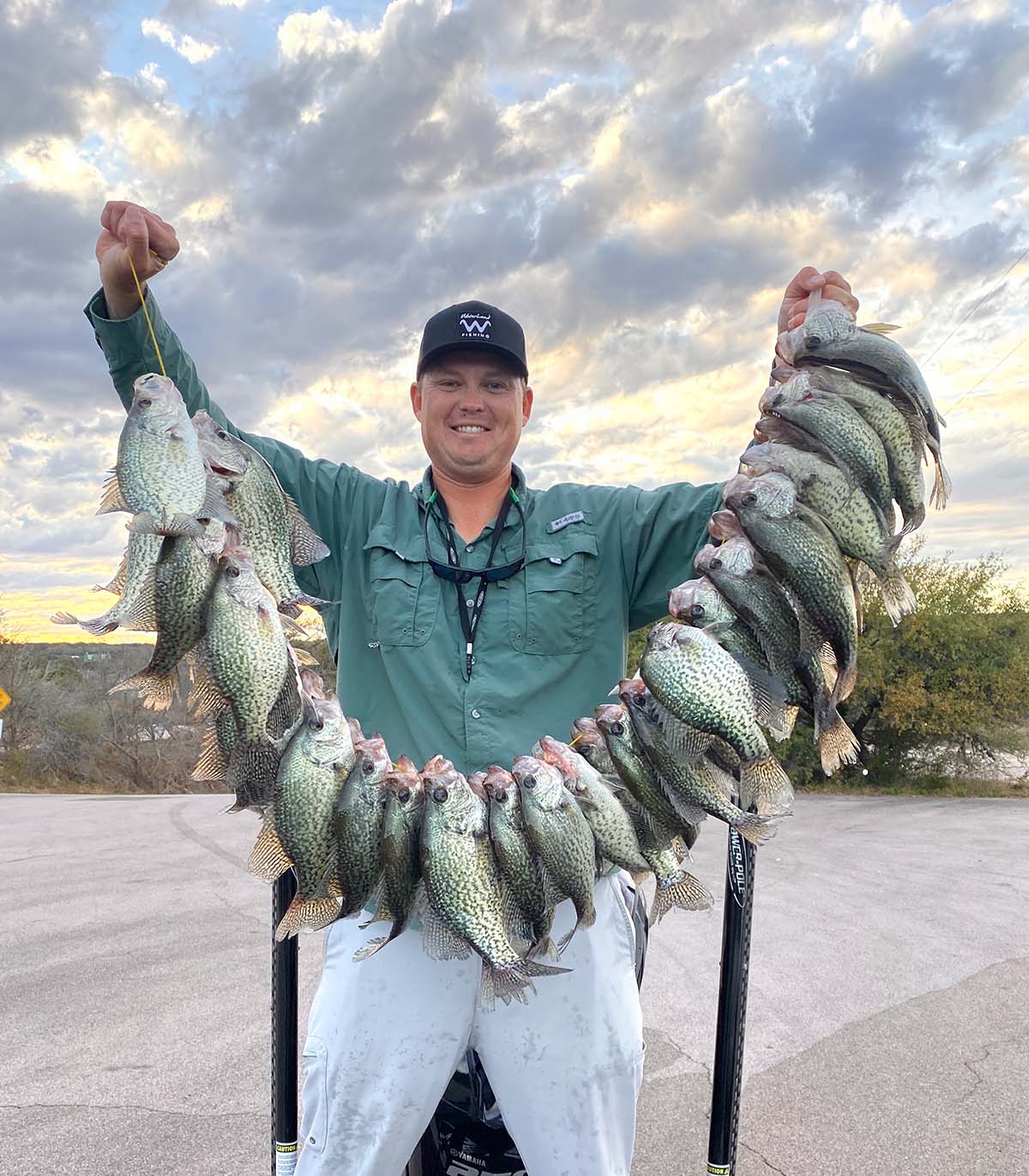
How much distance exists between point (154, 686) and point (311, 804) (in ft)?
1.89

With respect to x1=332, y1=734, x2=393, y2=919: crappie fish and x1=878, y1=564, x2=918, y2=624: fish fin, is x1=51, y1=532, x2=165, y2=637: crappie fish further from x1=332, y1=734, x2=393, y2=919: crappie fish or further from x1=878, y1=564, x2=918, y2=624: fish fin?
x1=878, y1=564, x2=918, y2=624: fish fin

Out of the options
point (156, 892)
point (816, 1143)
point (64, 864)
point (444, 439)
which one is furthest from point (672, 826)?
point (64, 864)

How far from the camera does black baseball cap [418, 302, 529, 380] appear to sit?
342cm

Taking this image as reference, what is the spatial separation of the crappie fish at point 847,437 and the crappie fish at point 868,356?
150 millimetres

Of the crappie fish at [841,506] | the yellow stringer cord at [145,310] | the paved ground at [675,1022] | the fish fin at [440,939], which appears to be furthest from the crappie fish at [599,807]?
the paved ground at [675,1022]

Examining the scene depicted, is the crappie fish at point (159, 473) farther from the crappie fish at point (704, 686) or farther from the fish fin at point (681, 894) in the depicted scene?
the fish fin at point (681, 894)

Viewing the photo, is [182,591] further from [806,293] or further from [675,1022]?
[675,1022]

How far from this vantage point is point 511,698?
10.4 feet

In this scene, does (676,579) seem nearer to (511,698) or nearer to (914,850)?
(511,698)

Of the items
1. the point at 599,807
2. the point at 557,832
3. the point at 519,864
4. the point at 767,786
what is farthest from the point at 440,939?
the point at 767,786

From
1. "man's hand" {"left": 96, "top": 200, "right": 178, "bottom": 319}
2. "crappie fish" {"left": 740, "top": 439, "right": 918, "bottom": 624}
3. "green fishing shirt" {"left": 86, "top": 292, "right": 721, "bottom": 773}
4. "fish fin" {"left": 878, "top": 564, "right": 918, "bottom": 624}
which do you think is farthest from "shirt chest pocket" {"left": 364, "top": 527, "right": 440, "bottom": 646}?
"fish fin" {"left": 878, "top": 564, "right": 918, "bottom": 624}

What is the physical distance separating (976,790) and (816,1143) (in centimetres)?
2608

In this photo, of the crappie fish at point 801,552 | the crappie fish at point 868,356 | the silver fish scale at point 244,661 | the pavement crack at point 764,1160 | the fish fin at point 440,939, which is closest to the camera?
the silver fish scale at point 244,661

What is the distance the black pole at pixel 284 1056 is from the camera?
3162 mm
